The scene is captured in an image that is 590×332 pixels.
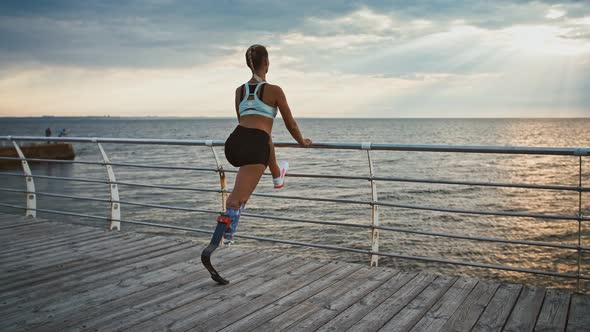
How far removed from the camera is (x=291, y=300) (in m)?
3.14

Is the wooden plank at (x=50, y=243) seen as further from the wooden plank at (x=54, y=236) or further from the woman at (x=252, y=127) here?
the woman at (x=252, y=127)

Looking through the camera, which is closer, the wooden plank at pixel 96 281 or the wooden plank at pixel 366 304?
the wooden plank at pixel 366 304

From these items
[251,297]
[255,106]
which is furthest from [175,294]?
[255,106]

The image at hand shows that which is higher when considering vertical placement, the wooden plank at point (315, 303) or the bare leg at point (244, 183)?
the bare leg at point (244, 183)

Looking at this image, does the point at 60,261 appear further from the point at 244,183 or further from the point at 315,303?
the point at 315,303

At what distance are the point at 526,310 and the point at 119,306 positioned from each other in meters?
2.74

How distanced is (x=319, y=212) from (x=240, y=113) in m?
12.8

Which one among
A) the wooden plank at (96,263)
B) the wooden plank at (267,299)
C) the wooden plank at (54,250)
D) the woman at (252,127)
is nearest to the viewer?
the wooden plank at (267,299)

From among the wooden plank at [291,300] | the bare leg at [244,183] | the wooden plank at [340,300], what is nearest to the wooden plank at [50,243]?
the bare leg at [244,183]

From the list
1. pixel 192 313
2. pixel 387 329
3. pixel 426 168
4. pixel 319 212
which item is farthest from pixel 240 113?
pixel 426 168

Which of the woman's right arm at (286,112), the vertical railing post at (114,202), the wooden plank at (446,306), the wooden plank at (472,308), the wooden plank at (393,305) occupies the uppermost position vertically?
the woman's right arm at (286,112)

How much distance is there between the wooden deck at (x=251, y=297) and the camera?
9.05ft

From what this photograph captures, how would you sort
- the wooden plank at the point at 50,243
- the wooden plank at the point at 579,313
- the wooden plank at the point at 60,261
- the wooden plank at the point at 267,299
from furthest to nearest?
1. the wooden plank at the point at 50,243
2. the wooden plank at the point at 60,261
3. the wooden plank at the point at 267,299
4. the wooden plank at the point at 579,313

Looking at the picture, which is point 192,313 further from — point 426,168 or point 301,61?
point 301,61
